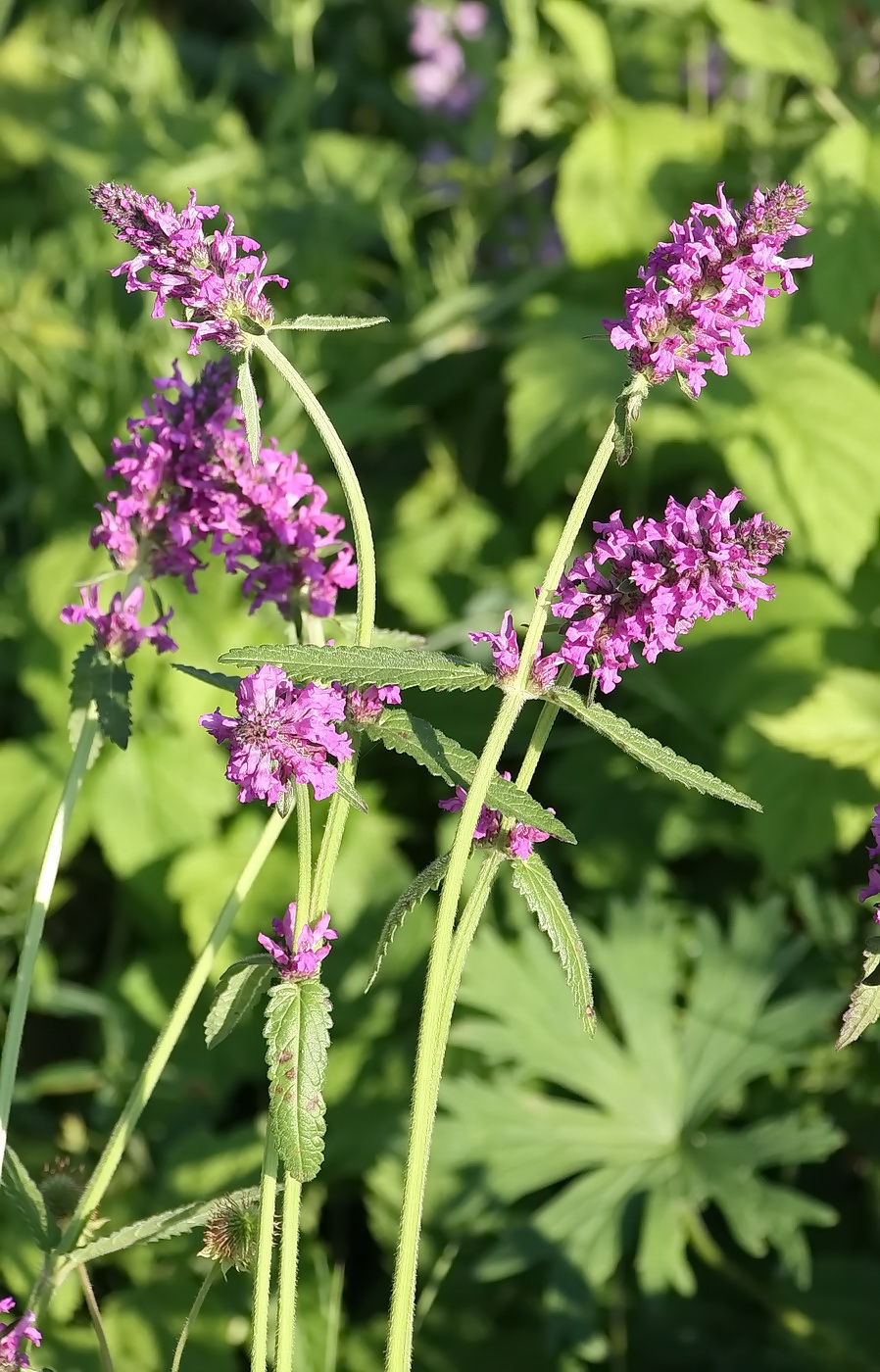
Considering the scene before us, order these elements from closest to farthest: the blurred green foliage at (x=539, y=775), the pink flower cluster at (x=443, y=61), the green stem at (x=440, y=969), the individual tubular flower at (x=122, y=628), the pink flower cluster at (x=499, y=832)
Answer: the green stem at (x=440, y=969) → the pink flower cluster at (x=499, y=832) → the individual tubular flower at (x=122, y=628) → the blurred green foliage at (x=539, y=775) → the pink flower cluster at (x=443, y=61)

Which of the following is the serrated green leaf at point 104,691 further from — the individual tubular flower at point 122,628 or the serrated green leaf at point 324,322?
the serrated green leaf at point 324,322

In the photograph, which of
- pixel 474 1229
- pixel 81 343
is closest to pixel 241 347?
pixel 474 1229

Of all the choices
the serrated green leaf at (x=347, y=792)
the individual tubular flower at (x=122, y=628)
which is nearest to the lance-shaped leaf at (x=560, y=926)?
the serrated green leaf at (x=347, y=792)

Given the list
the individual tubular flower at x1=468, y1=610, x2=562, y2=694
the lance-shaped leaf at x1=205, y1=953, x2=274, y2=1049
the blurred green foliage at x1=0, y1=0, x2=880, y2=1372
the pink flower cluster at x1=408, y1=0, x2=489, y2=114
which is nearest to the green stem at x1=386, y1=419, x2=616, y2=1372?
the individual tubular flower at x1=468, y1=610, x2=562, y2=694

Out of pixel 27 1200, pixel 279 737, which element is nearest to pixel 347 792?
pixel 279 737

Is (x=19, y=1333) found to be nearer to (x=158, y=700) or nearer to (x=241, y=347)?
(x=241, y=347)

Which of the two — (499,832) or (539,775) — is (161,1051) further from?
(539,775)
